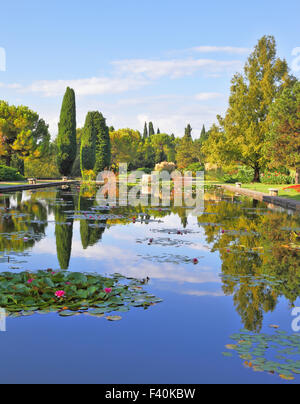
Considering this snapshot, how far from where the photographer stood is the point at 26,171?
61344 mm

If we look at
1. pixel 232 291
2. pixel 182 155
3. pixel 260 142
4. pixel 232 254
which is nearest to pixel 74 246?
pixel 232 254

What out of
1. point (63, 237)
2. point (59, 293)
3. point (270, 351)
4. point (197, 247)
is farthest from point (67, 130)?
point (270, 351)

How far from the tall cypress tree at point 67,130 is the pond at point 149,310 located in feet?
160

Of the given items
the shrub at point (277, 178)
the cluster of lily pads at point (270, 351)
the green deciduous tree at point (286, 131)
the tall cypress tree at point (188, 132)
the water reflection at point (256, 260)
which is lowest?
the cluster of lily pads at point (270, 351)

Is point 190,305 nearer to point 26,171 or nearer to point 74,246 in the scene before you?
point 74,246

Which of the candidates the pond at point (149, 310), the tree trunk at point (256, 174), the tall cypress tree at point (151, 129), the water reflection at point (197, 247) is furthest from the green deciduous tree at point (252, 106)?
the tall cypress tree at point (151, 129)

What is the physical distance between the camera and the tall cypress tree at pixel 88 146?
2402 inches

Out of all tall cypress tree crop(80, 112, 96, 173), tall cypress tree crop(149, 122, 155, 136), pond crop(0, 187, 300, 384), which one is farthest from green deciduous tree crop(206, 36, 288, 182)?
tall cypress tree crop(149, 122, 155, 136)

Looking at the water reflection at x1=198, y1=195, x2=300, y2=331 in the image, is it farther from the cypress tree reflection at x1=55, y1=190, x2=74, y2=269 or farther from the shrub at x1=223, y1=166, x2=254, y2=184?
the shrub at x1=223, y1=166, x2=254, y2=184

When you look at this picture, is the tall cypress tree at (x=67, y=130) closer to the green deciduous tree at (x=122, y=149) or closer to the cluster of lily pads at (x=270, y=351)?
the green deciduous tree at (x=122, y=149)

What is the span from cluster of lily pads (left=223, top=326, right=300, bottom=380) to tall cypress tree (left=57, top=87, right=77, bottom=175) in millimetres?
55812

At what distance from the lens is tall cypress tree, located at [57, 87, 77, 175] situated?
57406 millimetres

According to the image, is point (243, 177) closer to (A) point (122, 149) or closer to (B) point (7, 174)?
(B) point (7, 174)
